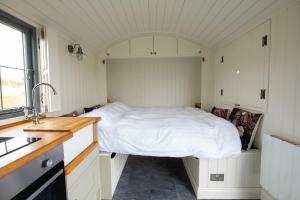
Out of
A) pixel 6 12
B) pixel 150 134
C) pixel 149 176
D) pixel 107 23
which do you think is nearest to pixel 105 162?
pixel 150 134

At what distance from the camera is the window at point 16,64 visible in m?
1.40

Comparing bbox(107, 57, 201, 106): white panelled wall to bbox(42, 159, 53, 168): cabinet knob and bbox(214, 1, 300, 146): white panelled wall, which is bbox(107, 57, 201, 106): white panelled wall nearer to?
bbox(214, 1, 300, 146): white panelled wall

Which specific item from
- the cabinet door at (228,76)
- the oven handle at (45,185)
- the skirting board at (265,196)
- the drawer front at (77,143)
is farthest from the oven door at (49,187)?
the cabinet door at (228,76)

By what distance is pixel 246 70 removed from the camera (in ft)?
7.00

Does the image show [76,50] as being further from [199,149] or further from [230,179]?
[230,179]

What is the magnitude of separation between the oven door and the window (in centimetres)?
78

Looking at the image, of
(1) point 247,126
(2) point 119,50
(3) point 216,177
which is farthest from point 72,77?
(1) point 247,126

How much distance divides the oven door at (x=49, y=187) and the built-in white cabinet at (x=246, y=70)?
1972mm

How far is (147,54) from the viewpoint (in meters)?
3.22

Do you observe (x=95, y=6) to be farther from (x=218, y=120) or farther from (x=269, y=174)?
(x=269, y=174)

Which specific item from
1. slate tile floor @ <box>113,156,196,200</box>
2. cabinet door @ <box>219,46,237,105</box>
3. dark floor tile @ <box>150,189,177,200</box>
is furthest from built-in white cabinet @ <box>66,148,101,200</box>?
cabinet door @ <box>219,46,237,105</box>

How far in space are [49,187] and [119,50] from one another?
2800mm

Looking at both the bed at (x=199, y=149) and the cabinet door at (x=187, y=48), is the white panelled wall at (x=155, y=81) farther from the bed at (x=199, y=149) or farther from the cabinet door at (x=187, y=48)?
the bed at (x=199, y=149)

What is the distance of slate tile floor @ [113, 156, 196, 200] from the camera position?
1870 mm
